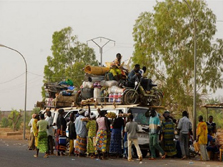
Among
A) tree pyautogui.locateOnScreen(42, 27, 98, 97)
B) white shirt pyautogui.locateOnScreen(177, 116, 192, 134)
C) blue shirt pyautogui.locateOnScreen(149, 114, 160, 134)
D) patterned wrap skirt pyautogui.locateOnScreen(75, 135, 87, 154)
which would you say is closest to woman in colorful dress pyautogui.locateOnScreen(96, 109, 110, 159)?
patterned wrap skirt pyautogui.locateOnScreen(75, 135, 87, 154)

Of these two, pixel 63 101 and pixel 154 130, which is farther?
pixel 63 101

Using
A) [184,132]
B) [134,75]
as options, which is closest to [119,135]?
[184,132]

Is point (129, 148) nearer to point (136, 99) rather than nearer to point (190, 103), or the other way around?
point (136, 99)

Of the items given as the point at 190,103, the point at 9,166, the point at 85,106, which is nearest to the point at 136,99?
the point at 85,106

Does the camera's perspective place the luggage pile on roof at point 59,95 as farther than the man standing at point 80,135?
Yes

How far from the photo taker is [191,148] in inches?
824

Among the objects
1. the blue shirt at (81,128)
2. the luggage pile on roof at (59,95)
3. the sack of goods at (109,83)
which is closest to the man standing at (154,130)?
the blue shirt at (81,128)

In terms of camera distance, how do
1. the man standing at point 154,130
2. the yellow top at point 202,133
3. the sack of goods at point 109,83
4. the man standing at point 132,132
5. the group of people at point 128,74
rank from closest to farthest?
1. the man standing at point 132,132
2. the man standing at point 154,130
3. the yellow top at point 202,133
4. the group of people at point 128,74
5. the sack of goods at point 109,83

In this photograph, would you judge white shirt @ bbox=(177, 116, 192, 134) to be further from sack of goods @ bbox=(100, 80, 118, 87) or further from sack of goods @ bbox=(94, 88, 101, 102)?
sack of goods @ bbox=(94, 88, 101, 102)

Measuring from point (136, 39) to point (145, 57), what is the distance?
175 centimetres

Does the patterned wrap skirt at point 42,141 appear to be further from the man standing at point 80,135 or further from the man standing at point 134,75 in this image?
the man standing at point 134,75

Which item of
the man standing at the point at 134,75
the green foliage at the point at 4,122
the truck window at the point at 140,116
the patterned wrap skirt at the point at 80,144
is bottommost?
the patterned wrap skirt at the point at 80,144

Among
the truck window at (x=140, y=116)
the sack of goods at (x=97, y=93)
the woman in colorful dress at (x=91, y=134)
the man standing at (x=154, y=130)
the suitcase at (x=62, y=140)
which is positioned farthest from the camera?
the sack of goods at (x=97, y=93)

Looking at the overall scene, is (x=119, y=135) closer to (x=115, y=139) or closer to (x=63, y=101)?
(x=115, y=139)
